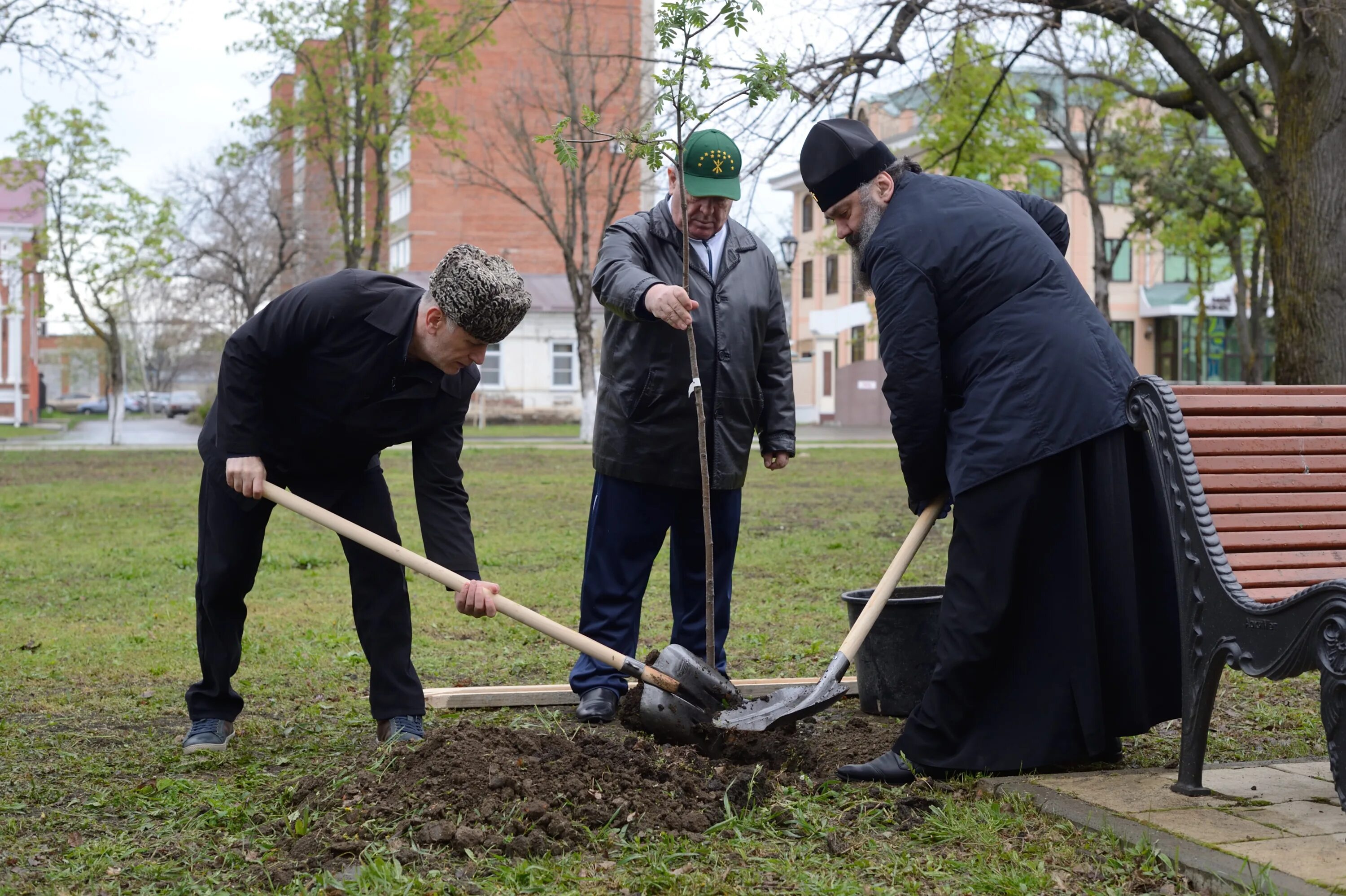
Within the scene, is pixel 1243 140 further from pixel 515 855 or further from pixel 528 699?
pixel 515 855

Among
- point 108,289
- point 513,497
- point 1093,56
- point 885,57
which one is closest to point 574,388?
point 108,289

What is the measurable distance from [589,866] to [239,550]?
1.78 meters

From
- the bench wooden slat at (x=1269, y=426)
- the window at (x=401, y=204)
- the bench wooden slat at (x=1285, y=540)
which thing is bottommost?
the bench wooden slat at (x=1285, y=540)

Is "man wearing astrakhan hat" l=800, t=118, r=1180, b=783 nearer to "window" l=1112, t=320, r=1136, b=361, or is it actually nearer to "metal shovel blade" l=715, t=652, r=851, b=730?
"metal shovel blade" l=715, t=652, r=851, b=730

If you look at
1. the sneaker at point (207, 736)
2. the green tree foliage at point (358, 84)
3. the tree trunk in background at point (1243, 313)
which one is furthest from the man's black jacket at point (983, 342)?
the tree trunk in background at point (1243, 313)

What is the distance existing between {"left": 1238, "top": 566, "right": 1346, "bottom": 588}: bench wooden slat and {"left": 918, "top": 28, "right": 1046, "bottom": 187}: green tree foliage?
697 centimetres

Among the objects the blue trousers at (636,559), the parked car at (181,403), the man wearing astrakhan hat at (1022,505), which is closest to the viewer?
the man wearing astrakhan hat at (1022,505)

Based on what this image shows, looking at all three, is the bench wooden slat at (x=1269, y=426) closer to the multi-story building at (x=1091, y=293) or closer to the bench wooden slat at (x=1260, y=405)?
the bench wooden slat at (x=1260, y=405)

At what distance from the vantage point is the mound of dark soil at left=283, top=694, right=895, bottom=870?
10.5 feet

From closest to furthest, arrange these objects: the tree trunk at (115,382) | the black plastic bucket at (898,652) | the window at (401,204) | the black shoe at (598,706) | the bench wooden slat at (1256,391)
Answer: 1. the bench wooden slat at (1256,391)
2. the black plastic bucket at (898,652)
3. the black shoe at (598,706)
4. the tree trunk at (115,382)
5. the window at (401,204)

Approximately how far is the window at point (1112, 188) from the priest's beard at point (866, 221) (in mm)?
25852

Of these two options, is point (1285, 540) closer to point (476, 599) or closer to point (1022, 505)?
point (1022, 505)

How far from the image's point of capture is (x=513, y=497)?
14.7 m

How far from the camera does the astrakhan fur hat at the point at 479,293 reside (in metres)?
3.74
